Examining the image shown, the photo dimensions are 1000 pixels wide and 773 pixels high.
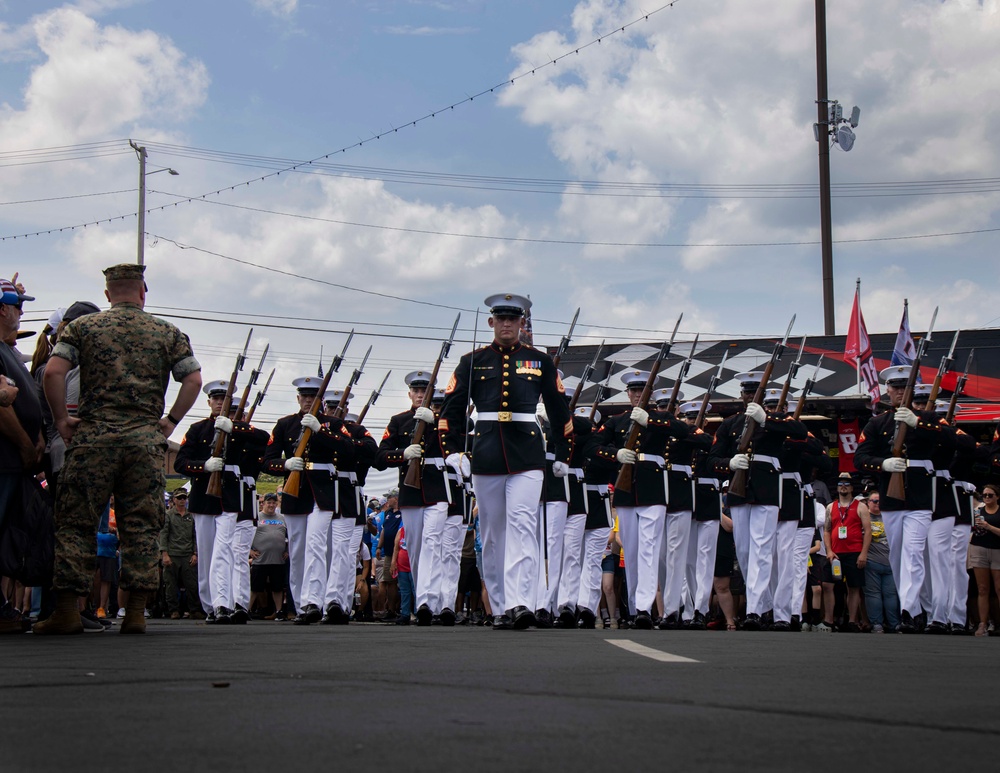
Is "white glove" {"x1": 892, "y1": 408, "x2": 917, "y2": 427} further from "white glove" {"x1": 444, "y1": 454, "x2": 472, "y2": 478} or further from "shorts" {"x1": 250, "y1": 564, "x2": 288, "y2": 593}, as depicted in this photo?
"shorts" {"x1": 250, "y1": 564, "x2": 288, "y2": 593}

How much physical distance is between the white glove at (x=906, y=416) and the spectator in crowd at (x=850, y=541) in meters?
3.81

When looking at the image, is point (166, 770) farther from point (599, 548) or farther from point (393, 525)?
point (393, 525)

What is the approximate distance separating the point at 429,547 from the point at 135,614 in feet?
15.1

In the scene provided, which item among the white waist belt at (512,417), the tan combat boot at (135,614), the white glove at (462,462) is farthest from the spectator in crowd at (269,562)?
the tan combat boot at (135,614)

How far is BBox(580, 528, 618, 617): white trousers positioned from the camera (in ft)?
44.4

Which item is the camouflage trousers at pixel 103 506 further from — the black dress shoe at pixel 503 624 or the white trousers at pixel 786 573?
the white trousers at pixel 786 573

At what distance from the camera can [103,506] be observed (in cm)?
808

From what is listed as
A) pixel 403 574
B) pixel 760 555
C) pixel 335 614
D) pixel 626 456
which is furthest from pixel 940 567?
pixel 403 574

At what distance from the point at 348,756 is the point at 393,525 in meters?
16.4

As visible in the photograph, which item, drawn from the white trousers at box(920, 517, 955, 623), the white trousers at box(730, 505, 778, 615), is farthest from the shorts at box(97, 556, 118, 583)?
the white trousers at box(920, 517, 955, 623)

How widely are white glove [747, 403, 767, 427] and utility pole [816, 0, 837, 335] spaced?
593 inches

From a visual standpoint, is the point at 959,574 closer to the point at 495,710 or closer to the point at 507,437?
the point at 507,437

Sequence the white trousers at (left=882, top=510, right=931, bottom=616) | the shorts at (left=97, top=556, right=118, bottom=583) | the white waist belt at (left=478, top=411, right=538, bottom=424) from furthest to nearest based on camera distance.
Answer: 1. the shorts at (left=97, top=556, right=118, bottom=583)
2. the white trousers at (left=882, top=510, right=931, bottom=616)
3. the white waist belt at (left=478, top=411, right=538, bottom=424)

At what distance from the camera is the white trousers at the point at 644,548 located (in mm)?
12539
